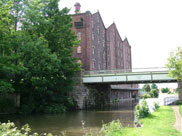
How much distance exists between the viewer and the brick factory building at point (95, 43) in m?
39.7

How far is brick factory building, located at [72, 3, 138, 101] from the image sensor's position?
130 feet

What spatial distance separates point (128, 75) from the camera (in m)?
31.4

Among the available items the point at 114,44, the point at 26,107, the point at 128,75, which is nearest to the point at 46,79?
the point at 26,107

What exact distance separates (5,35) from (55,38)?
311 inches

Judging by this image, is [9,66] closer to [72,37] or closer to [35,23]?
[35,23]

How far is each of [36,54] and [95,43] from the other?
21.8m

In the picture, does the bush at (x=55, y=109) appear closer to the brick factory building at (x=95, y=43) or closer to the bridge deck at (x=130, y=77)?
the bridge deck at (x=130, y=77)

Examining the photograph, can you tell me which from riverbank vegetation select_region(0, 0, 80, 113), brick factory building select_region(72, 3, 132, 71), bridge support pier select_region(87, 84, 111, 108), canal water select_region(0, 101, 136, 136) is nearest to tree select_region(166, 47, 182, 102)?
canal water select_region(0, 101, 136, 136)

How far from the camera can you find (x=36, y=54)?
869 inches

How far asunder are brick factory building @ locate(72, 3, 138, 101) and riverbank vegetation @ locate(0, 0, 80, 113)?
739 cm

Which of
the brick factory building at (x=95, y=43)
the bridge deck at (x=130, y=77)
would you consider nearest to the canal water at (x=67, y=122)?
the bridge deck at (x=130, y=77)

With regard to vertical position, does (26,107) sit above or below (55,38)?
below

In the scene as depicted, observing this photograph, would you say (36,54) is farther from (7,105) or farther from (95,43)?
(95,43)

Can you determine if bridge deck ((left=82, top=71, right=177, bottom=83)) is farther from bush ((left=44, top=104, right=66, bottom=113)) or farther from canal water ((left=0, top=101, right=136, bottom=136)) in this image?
canal water ((left=0, top=101, right=136, bottom=136))
